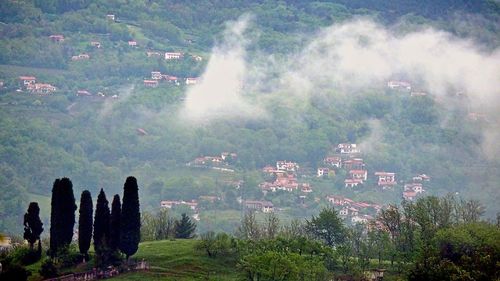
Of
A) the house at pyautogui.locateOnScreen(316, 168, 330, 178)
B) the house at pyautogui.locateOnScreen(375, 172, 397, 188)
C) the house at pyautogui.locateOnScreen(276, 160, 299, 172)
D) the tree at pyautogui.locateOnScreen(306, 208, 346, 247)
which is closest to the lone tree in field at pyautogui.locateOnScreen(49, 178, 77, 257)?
the tree at pyautogui.locateOnScreen(306, 208, 346, 247)

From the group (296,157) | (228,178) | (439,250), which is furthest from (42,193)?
(439,250)

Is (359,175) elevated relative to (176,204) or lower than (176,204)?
elevated

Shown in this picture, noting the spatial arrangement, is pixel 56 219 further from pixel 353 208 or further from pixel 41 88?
pixel 41 88

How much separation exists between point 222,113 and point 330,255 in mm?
122278

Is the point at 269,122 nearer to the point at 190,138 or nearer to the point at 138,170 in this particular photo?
the point at 190,138

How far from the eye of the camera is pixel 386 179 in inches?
6481

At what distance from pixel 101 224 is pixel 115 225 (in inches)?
41.7

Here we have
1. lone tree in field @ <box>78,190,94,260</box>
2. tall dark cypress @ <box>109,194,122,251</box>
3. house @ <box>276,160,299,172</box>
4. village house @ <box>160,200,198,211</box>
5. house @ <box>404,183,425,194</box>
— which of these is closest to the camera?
tall dark cypress @ <box>109,194,122,251</box>

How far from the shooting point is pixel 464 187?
15700cm

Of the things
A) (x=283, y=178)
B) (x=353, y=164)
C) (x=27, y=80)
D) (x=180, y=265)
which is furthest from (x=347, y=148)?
(x=180, y=265)

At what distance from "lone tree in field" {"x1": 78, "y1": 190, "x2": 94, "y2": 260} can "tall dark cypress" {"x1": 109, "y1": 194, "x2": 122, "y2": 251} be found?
65.8 inches

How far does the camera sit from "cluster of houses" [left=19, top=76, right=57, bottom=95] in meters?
185

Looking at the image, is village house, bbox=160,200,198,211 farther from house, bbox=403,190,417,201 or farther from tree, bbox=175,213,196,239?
tree, bbox=175,213,196,239

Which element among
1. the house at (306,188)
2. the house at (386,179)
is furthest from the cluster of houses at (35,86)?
the house at (386,179)
